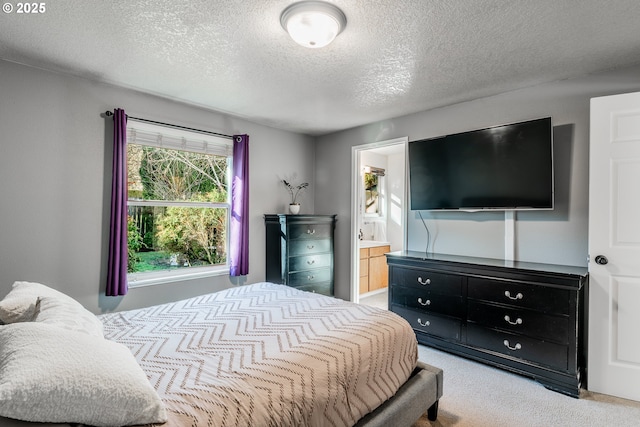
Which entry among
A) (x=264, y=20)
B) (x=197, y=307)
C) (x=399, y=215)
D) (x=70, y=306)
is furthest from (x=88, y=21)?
(x=399, y=215)

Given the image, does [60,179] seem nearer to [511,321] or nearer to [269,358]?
[269,358]

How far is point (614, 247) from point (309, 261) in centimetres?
289

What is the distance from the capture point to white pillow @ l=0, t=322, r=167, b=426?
0.82 metres

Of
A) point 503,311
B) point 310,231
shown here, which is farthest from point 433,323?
point 310,231

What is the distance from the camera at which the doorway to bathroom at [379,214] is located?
5203mm

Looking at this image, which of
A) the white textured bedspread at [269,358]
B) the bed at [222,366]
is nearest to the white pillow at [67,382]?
the bed at [222,366]

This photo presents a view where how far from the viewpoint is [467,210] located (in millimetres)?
3168

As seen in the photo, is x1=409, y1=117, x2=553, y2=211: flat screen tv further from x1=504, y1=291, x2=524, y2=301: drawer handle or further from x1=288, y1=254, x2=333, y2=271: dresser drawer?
x1=288, y1=254, x2=333, y2=271: dresser drawer

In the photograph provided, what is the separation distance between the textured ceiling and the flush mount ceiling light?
0.17 ft

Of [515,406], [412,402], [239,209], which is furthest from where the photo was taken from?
[239,209]

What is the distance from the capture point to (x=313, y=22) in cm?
186

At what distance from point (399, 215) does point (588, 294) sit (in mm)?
3433

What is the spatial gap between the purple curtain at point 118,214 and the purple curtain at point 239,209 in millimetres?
1105

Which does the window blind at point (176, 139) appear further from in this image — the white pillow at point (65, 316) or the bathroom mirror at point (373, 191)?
the bathroom mirror at point (373, 191)
